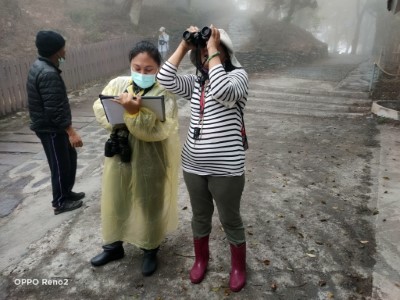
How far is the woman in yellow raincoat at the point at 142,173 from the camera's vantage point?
→ 95.8 inches

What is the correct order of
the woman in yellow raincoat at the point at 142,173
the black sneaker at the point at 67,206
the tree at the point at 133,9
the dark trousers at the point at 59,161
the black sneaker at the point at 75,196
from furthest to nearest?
1. the tree at the point at 133,9
2. the black sneaker at the point at 75,196
3. the black sneaker at the point at 67,206
4. the dark trousers at the point at 59,161
5. the woman in yellow raincoat at the point at 142,173

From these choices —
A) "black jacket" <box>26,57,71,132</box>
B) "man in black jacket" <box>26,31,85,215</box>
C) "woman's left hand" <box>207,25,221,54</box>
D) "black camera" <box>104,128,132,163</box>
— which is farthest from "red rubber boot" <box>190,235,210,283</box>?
"black jacket" <box>26,57,71,132</box>

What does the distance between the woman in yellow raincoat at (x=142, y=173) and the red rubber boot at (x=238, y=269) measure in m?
0.61

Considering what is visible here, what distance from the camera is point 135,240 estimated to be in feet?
9.11

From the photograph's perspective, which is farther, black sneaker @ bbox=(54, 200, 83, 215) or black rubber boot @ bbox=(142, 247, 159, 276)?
black sneaker @ bbox=(54, 200, 83, 215)

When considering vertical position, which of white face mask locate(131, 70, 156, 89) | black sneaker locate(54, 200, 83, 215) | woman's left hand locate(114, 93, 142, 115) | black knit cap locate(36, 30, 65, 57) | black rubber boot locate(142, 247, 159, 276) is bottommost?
black sneaker locate(54, 200, 83, 215)

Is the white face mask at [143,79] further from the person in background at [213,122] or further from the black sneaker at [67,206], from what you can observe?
the black sneaker at [67,206]

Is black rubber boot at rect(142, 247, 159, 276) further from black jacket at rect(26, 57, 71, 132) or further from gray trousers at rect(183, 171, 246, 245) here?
black jacket at rect(26, 57, 71, 132)

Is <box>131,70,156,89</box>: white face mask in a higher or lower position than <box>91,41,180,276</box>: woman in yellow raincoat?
higher

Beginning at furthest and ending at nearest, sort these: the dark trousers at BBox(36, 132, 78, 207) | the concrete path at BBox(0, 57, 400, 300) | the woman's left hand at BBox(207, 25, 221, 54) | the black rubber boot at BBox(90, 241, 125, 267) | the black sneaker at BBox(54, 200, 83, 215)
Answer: the black sneaker at BBox(54, 200, 83, 215) < the dark trousers at BBox(36, 132, 78, 207) < the black rubber boot at BBox(90, 241, 125, 267) < the concrete path at BBox(0, 57, 400, 300) < the woman's left hand at BBox(207, 25, 221, 54)

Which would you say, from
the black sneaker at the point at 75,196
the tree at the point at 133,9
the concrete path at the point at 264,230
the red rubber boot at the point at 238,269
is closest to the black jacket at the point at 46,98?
the black sneaker at the point at 75,196

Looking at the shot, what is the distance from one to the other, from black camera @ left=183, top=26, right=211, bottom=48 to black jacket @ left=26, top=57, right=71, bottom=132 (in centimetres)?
165

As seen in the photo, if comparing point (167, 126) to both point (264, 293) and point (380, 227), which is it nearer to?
point (264, 293)

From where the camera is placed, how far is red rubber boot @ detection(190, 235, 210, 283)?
2695 mm
